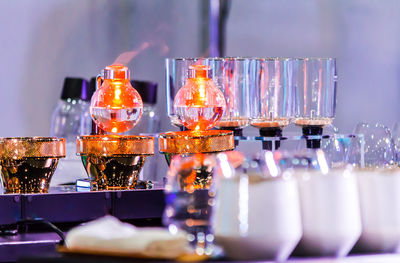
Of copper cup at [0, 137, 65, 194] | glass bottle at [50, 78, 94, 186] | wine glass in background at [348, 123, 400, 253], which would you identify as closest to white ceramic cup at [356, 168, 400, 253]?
wine glass in background at [348, 123, 400, 253]

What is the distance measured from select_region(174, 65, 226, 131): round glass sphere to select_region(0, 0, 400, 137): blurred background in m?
2.66

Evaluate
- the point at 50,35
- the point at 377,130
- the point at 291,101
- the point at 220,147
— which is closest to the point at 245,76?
the point at 291,101

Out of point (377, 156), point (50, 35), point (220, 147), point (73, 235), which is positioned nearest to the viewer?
point (73, 235)

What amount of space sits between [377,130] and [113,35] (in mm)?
2735

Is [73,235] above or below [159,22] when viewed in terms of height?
below

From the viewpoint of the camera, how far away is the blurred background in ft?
14.2

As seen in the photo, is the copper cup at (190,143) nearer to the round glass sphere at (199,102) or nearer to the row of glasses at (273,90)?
the round glass sphere at (199,102)

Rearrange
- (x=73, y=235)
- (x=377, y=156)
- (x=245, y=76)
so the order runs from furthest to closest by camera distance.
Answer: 1. (x=245, y=76)
2. (x=377, y=156)
3. (x=73, y=235)

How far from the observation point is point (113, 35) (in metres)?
4.57

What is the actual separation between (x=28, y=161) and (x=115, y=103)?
0.22 metres

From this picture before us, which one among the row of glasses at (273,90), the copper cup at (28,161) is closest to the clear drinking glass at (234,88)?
the row of glasses at (273,90)

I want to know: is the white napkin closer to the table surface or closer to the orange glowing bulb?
the table surface

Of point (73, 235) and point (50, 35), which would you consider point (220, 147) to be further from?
point (50, 35)

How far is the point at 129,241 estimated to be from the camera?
903 mm
